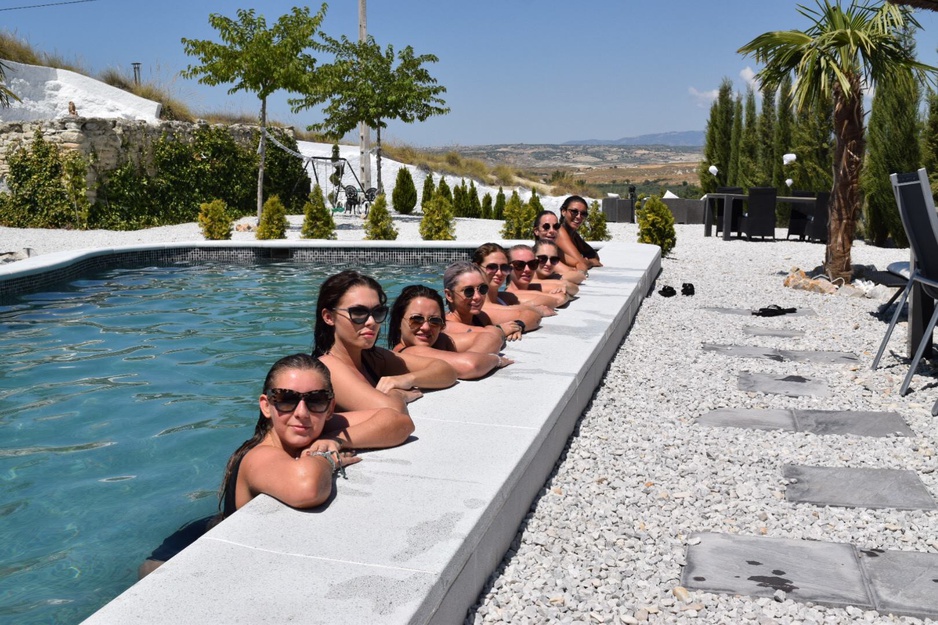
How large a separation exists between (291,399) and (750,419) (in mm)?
2686

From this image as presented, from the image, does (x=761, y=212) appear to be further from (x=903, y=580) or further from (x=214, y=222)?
(x=903, y=580)

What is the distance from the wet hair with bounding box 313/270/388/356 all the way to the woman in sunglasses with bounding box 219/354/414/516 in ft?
1.80

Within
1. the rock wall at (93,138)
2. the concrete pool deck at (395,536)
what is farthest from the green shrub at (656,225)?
the rock wall at (93,138)

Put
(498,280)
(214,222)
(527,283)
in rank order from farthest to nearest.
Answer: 1. (214,222)
2. (527,283)
3. (498,280)

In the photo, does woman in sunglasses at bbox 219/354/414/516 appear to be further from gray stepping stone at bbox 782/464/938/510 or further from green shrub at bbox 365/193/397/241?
green shrub at bbox 365/193/397/241

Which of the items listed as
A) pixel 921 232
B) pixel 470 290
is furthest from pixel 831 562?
pixel 921 232

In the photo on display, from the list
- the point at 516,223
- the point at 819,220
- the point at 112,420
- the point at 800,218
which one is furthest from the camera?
the point at 800,218

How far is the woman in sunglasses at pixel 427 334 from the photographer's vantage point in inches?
166

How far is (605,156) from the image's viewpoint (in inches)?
5027

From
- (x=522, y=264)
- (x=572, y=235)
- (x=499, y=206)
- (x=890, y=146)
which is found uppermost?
(x=890, y=146)

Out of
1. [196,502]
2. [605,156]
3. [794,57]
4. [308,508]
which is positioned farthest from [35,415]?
[605,156]

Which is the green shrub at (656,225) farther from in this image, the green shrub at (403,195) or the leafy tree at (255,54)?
the green shrub at (403,195)

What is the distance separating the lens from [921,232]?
16.9 ft

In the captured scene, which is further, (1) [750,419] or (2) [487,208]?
(2) [487,208]
